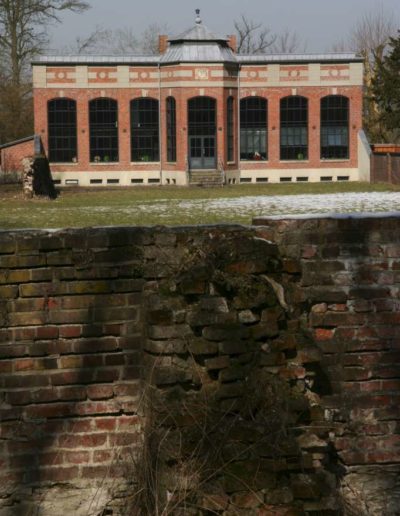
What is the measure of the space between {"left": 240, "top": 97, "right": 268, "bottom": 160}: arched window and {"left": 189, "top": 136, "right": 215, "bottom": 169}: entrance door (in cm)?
231

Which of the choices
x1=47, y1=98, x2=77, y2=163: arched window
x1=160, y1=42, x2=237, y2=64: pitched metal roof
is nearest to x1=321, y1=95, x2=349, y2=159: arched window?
x1=160, y1=42, x2=237, y2=64: pitched metal roof

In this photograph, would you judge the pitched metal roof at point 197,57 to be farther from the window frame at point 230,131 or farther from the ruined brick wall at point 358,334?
the ruined brick wall at point 358,334

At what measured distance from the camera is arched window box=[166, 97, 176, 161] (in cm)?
→ 5100

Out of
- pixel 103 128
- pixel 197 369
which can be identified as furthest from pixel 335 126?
pixel 197 369

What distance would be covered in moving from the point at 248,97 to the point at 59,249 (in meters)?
48.5

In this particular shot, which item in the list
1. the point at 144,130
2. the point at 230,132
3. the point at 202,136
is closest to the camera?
the point at 202,136

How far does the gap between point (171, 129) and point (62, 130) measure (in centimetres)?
625

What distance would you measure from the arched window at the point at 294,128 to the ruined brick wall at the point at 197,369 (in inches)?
1893

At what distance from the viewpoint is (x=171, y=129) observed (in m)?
51.3

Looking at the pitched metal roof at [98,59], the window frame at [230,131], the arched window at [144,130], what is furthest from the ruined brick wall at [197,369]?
the pitched metal roof at [98,59]

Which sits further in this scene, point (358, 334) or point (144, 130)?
point (144, 130)

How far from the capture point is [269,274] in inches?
180

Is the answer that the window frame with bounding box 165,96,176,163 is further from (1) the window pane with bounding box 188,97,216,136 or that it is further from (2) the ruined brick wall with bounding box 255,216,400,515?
(2) the ruined brick wall with bounding box 255,216,400,515

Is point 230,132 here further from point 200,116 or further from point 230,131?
point 200,116
